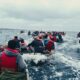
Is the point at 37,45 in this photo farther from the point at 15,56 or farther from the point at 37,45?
the point at 15,56

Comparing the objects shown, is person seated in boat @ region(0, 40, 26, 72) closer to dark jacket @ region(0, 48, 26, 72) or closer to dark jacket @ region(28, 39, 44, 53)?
dark jacket @ region(0, 48, 26, 72)

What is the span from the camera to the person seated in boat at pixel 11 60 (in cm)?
996

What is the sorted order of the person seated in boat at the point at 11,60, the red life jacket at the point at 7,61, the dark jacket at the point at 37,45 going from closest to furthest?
the person seated in boat at the point at 11,60 → the red life jacket at the point at 7,61 → the dark jacket at the point at 37,45

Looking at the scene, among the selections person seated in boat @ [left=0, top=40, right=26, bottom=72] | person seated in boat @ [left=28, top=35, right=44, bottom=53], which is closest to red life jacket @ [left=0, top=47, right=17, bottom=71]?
person seated in boat @ [left=0, top=40, right=26, bottom=72]

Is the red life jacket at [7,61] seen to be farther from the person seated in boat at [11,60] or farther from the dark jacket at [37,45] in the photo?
the dark jacket at [37,45]

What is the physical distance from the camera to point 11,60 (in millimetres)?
10125

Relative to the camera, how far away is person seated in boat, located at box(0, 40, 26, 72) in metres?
9.96

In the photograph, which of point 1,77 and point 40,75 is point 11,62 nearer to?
point 1,77

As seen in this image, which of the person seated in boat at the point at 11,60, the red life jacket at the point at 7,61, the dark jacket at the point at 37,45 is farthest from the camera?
the dark jacket at the point at 37,45

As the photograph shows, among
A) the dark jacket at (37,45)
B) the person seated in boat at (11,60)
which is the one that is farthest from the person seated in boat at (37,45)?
the person seated in boat at (11,60)

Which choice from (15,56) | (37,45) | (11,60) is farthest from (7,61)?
(37,45)

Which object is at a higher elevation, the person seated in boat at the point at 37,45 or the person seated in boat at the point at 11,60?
the person seated in boat at the point at 11,60

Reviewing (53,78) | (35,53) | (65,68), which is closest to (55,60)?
(35,53)

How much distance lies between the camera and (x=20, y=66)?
10172 millimetres
